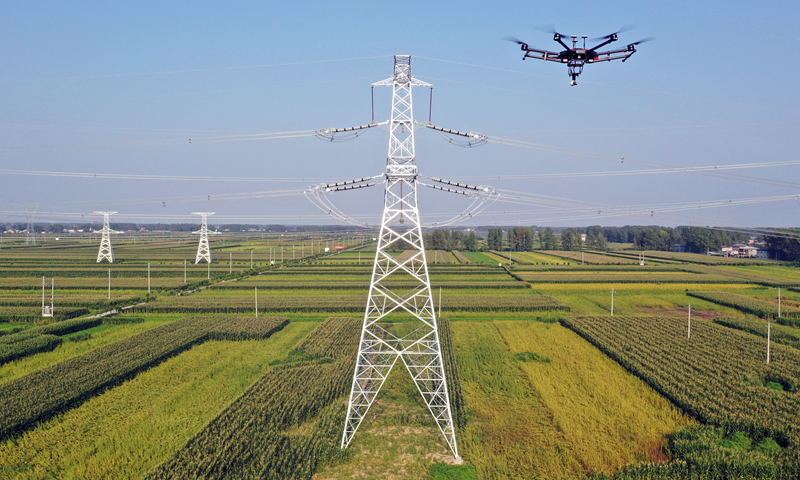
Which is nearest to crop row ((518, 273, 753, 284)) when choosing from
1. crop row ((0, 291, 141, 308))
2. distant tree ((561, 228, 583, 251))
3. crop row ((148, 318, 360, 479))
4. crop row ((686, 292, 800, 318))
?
crop row ((686, 292, 800, 318))

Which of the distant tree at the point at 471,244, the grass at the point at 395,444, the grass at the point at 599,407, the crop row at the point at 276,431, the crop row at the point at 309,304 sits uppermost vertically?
the distant tree at the point at 471,244

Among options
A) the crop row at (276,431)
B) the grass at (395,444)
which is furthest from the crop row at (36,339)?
the grass at (395,444)

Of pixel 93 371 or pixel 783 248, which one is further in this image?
pixel 783 248

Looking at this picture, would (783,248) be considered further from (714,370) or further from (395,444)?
(395,444)

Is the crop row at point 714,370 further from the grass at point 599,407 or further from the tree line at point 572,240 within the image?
the tree line at point 572,240

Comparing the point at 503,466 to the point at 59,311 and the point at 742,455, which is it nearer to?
the point at 742,455

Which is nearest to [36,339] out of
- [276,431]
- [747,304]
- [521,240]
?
[276,431]

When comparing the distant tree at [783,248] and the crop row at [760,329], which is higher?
the distant tree at [783,248]

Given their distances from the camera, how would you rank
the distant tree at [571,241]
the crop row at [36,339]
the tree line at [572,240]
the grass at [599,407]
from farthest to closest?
the distant tree at [571,241], the tree line at [572,240], the crop row at [36,339], the grass at [599,407]
